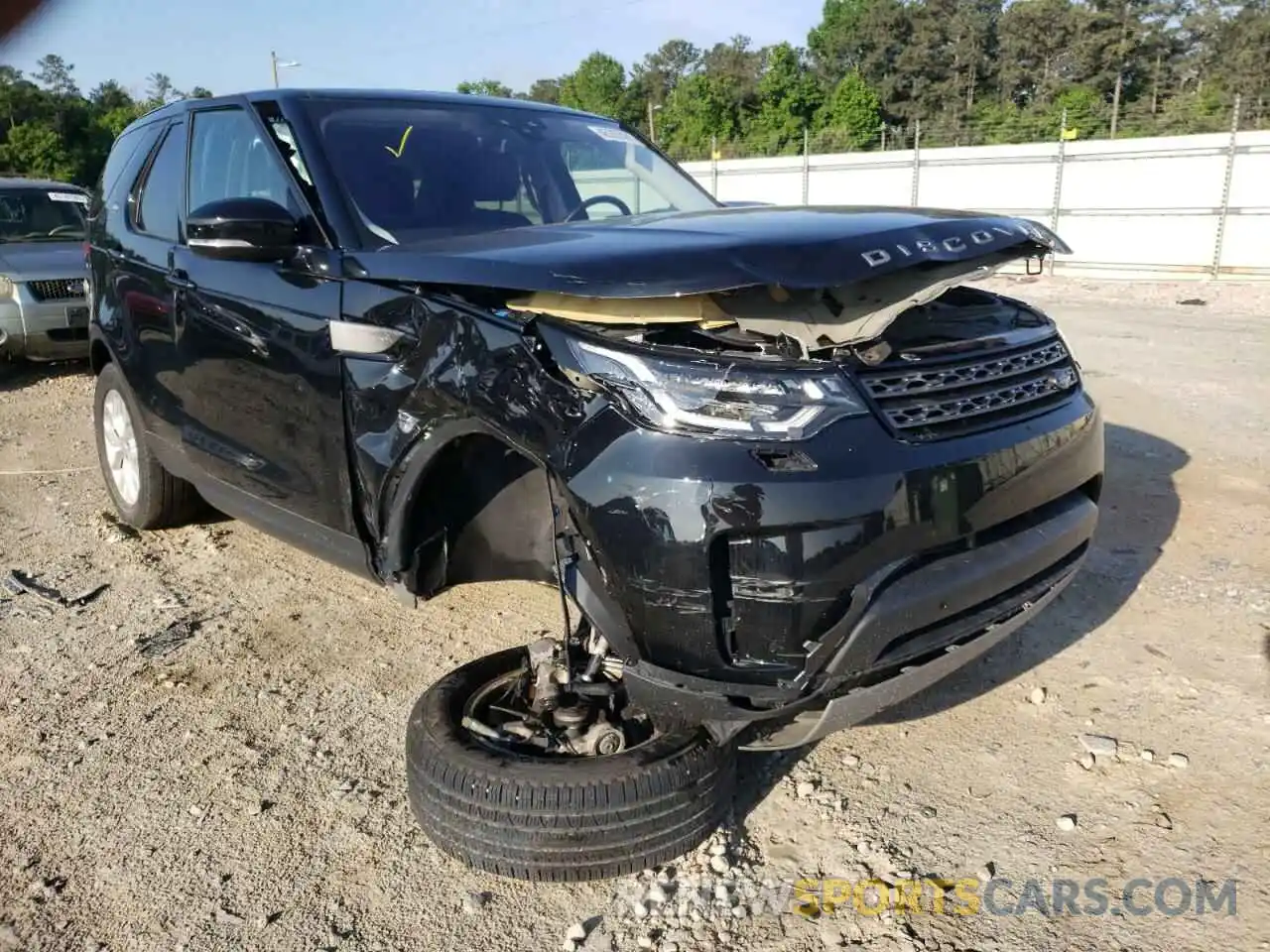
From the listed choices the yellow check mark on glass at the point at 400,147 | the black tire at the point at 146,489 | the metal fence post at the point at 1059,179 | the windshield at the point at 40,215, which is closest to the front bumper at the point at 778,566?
the yellow check mark on glass at the point at 400,147

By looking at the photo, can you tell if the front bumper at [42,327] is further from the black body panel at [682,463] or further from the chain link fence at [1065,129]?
the chain link fence at [1065,129]

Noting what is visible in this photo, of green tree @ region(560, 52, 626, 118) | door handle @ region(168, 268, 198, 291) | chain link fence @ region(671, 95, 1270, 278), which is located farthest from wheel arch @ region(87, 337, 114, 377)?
green tree @ region(560, 52, 626, 118)

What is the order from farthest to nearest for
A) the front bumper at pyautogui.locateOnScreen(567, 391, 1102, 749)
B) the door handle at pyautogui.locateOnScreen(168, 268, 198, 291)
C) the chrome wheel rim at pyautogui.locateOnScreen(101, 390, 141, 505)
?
Answer: the chrome wheel rim at pyautogui.locateOnScreen(101, 390, 141, 505), the door handle at pyautogui.locateOnScreen(168, 268, 198, 291), the front bumper at pyautogui.locateOnScreen(567, 391, 1102, 749)

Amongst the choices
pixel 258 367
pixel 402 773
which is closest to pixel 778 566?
pixel 402 773

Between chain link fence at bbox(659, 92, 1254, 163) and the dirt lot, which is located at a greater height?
chain link fence at bbox(659, 92, 1254, 163)

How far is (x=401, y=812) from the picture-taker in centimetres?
265

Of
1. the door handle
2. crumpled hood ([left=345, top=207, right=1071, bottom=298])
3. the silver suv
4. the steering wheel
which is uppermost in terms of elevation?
the steering wheel

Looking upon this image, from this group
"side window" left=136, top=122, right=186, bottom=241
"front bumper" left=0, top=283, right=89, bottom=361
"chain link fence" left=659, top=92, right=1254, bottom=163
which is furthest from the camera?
"chain link fence" left=659, top=92, right=1254, bottom=163

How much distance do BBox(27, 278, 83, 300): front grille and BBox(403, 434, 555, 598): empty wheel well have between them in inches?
301

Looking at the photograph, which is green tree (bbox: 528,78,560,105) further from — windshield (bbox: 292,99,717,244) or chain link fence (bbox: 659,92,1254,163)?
windshield (bbox: 292,99,717,244)

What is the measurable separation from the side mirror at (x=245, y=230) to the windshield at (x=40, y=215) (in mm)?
8170

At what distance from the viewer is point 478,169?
11.4 ft

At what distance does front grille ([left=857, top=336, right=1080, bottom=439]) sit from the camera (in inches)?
87.5

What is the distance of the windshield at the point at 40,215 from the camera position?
957 cm
